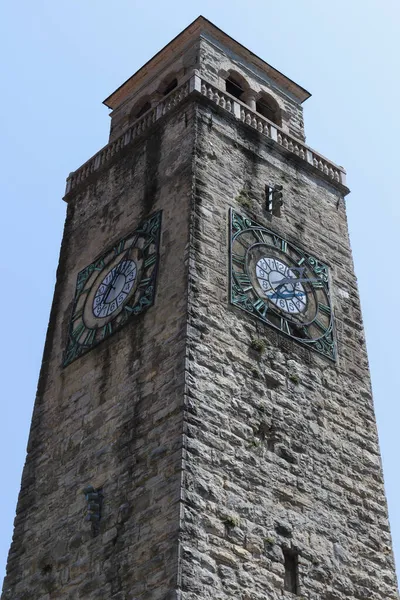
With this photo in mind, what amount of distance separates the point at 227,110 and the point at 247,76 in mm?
2739

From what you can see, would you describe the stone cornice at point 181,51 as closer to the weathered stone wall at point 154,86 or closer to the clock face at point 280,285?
the weathered stone wall at point 154,86

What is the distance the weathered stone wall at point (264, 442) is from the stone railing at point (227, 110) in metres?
0.53

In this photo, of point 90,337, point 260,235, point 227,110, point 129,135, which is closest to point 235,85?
point 227,110

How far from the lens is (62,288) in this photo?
19047mm

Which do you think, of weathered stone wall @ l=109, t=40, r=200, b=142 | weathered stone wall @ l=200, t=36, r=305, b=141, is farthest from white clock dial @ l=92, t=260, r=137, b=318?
weathered stone wall @ l=109, t=40, r=200, b=142

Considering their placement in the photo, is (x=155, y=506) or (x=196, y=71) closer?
(x=155, y=506)

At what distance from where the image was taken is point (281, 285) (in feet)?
56.8

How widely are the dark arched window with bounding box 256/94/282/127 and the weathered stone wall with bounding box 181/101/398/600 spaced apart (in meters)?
3.11

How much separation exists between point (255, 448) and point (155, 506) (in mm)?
1778

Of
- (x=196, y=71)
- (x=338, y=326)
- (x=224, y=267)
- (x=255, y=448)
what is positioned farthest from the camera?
(x=196, y=71)

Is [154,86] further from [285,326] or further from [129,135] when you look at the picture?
[285,326]

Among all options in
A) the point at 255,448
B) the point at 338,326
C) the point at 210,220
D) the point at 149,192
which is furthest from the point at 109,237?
the point at 255,448

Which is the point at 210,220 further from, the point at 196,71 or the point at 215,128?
the point at 196,71

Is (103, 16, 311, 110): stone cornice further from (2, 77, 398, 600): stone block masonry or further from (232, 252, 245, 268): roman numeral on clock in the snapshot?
(232, 252, 245, 268): roman numeral on clock
